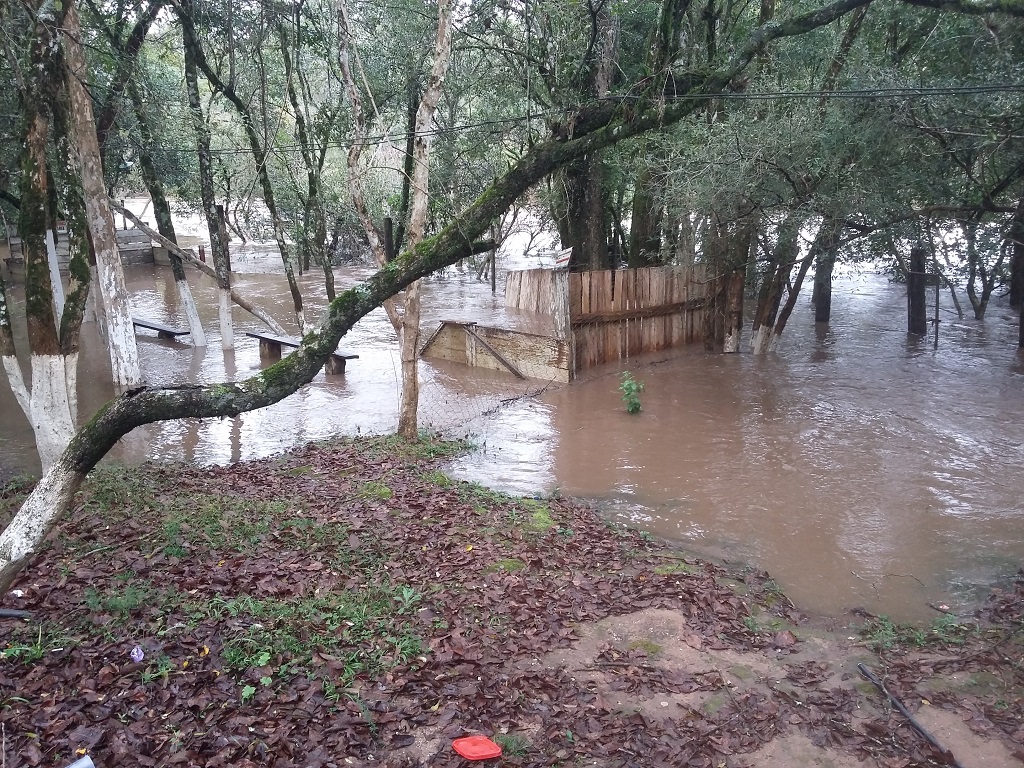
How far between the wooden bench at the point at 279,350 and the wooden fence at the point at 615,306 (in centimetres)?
380

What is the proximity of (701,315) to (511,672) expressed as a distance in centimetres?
1198

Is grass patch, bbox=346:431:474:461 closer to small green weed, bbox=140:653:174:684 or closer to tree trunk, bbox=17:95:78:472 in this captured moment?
tree trunk, bbox=17:95:78:472

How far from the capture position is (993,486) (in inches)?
340

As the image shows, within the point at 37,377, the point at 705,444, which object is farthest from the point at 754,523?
the point at 37,377

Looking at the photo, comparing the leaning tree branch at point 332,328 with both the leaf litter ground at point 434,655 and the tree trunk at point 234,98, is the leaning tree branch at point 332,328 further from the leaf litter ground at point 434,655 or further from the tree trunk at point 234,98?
the tree trunk at point 234,98

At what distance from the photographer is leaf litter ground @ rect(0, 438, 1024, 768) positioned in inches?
154

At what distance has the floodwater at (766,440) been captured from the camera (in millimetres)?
7246

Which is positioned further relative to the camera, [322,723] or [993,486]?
[993,486]

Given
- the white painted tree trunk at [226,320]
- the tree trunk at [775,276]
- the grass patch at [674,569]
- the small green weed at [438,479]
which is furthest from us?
the white painted tree trunk at [226,320]

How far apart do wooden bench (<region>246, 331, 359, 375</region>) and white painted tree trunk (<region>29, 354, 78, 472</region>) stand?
6.39 m

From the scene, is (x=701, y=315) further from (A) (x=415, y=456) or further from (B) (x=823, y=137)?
(A) (x=415, y=456)

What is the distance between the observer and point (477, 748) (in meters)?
3.90

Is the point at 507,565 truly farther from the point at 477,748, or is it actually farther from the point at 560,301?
the point at 560,301

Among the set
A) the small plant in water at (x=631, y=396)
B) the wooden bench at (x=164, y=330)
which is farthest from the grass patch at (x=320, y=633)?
the wooden bench at (x=164, y=330)
